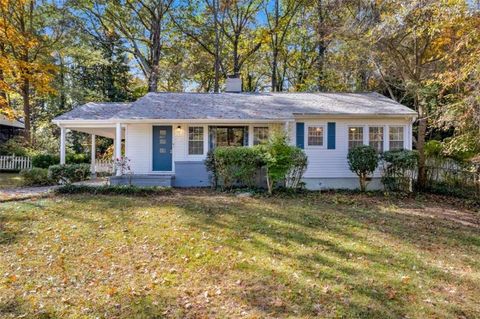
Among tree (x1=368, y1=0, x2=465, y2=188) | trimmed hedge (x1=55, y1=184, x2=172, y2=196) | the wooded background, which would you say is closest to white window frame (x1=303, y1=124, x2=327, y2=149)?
tree (x1=368, y1=0, x2=465, y2=188)

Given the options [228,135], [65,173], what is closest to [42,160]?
Answer: [65,173]

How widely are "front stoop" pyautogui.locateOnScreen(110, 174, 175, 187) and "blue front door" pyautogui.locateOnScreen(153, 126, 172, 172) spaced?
985 millimetres

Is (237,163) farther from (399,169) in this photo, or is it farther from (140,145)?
(399,169)

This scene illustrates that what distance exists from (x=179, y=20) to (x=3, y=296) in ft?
73.1

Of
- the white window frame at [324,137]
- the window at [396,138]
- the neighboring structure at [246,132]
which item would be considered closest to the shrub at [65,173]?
the neighboring structure at [246,132]

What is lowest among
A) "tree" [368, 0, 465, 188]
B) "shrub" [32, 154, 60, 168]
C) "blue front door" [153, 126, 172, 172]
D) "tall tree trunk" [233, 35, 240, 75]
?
"shrub" [32, 154, 60, 168]

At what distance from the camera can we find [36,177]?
12273mm

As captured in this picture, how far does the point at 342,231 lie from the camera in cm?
644

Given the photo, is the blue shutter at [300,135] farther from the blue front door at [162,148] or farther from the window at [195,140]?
the blue front door at [162,148]

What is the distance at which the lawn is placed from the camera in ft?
12.2

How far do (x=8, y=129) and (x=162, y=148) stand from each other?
1753 centimetres

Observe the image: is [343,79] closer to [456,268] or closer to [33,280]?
[456,268]

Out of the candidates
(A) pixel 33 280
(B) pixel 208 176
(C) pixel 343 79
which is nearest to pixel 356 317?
Result: (A) pixel 33 280

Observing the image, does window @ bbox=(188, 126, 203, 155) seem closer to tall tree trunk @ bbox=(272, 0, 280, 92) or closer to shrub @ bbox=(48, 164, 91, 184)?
shrub @ bbox=(48, 164, 91, 184)
